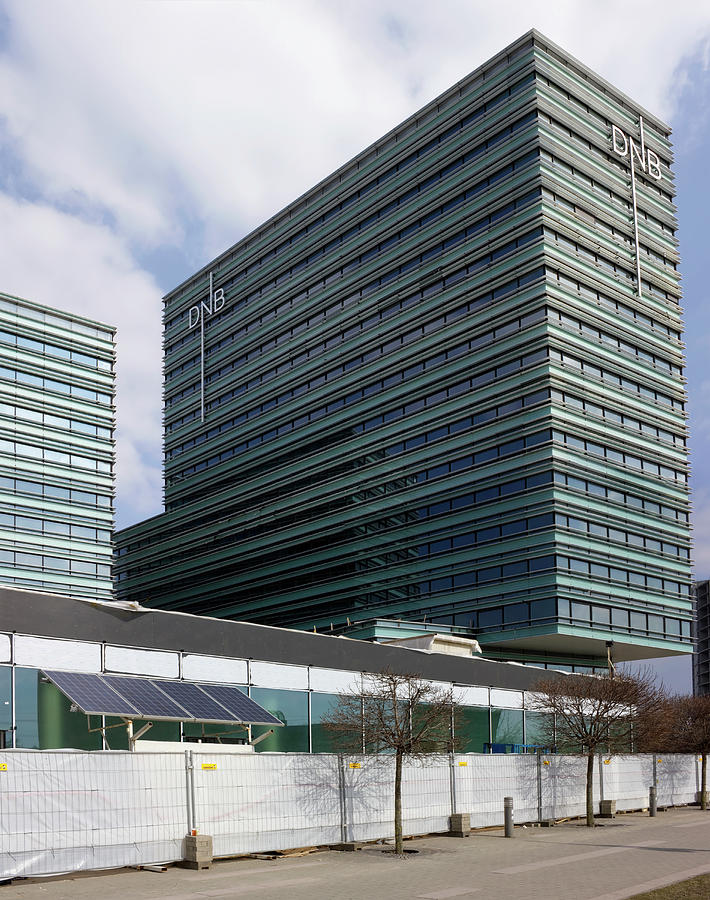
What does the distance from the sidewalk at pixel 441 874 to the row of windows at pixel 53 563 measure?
63.2m

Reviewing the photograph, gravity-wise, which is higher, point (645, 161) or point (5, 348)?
point (645, 161)

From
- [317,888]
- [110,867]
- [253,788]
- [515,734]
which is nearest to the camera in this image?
[317,888]

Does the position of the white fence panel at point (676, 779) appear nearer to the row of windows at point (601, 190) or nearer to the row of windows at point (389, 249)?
the row of windows at point (389, 249)

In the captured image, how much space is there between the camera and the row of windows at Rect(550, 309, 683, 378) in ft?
239

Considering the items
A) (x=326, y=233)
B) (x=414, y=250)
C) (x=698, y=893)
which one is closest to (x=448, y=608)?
(x=414, y=250)

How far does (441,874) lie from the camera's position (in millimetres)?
20062

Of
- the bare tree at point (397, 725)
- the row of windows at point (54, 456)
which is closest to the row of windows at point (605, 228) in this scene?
the row of windows at point (54, 456)

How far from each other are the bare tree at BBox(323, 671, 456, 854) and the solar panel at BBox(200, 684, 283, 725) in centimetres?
206

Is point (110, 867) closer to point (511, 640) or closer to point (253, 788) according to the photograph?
point (253, 788)

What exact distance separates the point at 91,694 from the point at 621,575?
184 feet

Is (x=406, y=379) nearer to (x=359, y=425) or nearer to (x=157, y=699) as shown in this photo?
(x=359, y=425)

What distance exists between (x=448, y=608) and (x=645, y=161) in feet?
134

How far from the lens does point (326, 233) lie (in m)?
94.8

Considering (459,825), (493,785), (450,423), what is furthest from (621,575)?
(459,825)
